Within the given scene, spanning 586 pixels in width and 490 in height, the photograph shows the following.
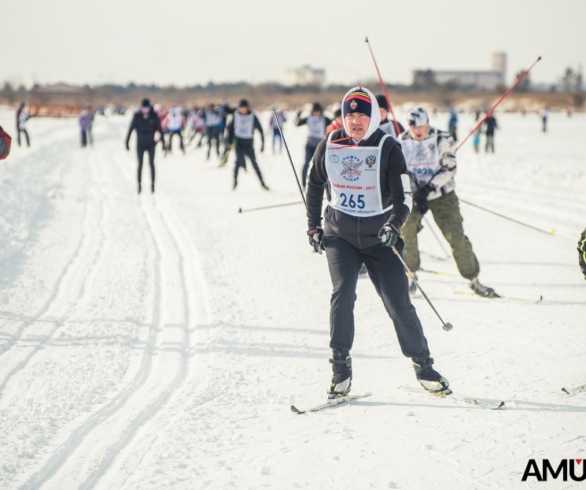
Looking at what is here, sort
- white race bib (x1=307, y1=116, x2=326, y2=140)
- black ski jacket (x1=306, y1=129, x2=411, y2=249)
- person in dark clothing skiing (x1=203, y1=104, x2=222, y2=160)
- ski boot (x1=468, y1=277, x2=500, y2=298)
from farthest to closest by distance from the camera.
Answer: person in dark clothing skiing (x1=203, y1=104, x2=222, y2=160), white race bib (x1=307, y1=116, x2=326, y2=140), ski boot (x1=468, y1=277, x2=500, y2=298), black ski jacket (x1=306, y1=129, x2=411, y2=249)

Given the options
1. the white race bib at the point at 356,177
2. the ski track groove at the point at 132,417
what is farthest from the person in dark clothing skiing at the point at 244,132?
the white race bib at the point at 356,177

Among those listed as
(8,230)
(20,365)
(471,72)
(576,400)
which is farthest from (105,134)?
(471,72)

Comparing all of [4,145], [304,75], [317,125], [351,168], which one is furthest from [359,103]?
[304,75]

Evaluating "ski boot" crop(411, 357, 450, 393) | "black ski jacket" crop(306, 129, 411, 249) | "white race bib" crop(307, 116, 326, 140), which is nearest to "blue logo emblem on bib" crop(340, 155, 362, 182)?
"black ski jacket" crop(306, 129, 411, 249)

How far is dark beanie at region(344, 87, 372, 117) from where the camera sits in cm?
325

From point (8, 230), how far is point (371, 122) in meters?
5.93

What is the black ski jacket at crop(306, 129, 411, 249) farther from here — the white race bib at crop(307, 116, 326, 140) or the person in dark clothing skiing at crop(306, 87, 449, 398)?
the white race bib at crop(307, 116, 326, 140)

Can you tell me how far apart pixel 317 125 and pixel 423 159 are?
5165 millimetres

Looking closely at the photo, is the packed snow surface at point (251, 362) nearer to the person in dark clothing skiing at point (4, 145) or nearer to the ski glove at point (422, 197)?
the ski glove at point (422, 197)

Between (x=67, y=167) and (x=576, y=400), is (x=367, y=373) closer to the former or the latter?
(x=576, y=400)

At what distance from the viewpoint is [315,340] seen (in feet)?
14.5

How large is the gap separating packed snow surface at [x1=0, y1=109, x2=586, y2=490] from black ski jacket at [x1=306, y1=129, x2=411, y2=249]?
1.06 metres

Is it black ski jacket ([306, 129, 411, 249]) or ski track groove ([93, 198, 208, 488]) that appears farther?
black ski jacket ([306, 129, 411, 249])

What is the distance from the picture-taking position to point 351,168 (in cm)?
329
